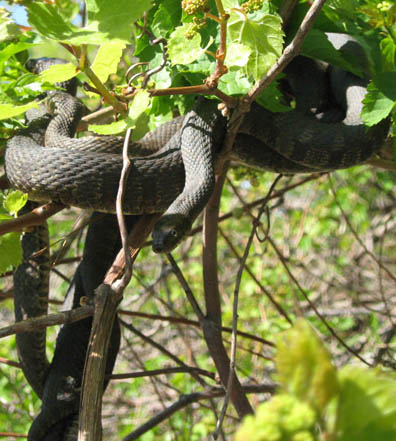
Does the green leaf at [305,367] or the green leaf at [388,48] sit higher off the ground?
the green leaf at [305,367]

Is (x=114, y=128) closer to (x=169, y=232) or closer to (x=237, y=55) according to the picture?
(x=237, y=55)

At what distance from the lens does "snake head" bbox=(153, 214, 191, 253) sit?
2.30 metres

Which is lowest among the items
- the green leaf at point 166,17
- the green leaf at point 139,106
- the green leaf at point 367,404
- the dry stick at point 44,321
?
the dry stick at point 44,321

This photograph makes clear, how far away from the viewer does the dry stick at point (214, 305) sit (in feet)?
7.70

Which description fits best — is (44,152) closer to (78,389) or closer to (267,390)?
(78,389)

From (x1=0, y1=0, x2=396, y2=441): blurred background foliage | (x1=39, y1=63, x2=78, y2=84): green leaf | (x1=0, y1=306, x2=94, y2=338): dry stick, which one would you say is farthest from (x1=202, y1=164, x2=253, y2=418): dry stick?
(x1=39, y1=63, x2=78, y2=84): green leaf

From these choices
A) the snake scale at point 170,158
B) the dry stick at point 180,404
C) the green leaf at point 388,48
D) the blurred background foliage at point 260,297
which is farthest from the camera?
the blurred background foliage at point 260,297

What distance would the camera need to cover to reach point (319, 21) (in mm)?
2459

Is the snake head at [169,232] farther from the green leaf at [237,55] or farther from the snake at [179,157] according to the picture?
the green leaf at [237,55]

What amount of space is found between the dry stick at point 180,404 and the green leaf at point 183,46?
1592 millimetres

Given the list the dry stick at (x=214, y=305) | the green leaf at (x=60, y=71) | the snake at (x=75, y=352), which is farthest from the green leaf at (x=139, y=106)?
the dry stick at (x=214, y=305)

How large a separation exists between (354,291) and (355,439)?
4595 millimetres

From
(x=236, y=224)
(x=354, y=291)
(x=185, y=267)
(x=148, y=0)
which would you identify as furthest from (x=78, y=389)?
(x=236, y=224)

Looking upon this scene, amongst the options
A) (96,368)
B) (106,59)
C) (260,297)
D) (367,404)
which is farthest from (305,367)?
(260,297)
